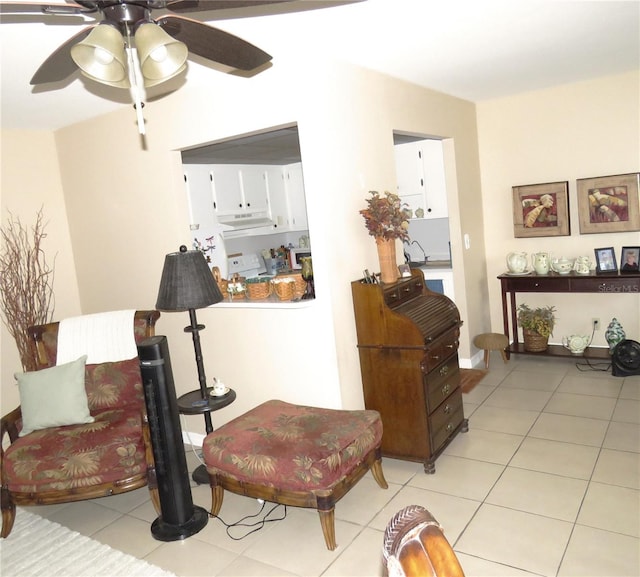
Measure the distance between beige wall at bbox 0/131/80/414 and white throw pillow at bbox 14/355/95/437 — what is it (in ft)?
3.16

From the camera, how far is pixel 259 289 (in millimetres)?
3342

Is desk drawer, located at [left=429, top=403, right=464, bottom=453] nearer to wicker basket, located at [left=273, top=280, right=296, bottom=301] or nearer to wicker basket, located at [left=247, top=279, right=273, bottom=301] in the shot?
wicker basket, located at [left=273, top=280, right=296, bottom=301]

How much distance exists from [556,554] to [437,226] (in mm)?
3830

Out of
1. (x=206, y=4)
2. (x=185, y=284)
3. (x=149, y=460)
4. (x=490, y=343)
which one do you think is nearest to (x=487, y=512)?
(x=149, y=460)

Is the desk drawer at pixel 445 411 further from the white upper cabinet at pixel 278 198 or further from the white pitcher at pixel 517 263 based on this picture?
the white upper cabinet at pixel 278 198

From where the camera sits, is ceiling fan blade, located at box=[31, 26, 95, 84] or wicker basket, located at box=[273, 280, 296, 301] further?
wicker basket, located at box=[273, 280, 296, 301]

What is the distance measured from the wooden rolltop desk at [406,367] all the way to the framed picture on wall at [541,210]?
2038 mm

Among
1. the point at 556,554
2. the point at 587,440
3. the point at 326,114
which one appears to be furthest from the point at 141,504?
the point at 587,440

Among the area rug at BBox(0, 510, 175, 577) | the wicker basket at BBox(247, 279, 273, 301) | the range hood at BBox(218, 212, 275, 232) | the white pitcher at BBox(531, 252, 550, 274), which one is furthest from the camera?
the range hood at BBox(218, 212, 275, 232)

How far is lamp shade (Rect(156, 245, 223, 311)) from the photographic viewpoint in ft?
8.98

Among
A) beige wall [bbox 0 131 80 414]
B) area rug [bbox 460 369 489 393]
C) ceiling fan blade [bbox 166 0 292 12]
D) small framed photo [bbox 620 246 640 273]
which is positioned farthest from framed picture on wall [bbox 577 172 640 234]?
beige wall [bbox 0 131 80 414]

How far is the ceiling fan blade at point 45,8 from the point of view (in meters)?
1.46

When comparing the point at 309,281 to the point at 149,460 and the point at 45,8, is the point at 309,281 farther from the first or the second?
the point at 45,8

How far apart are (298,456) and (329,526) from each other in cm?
36
